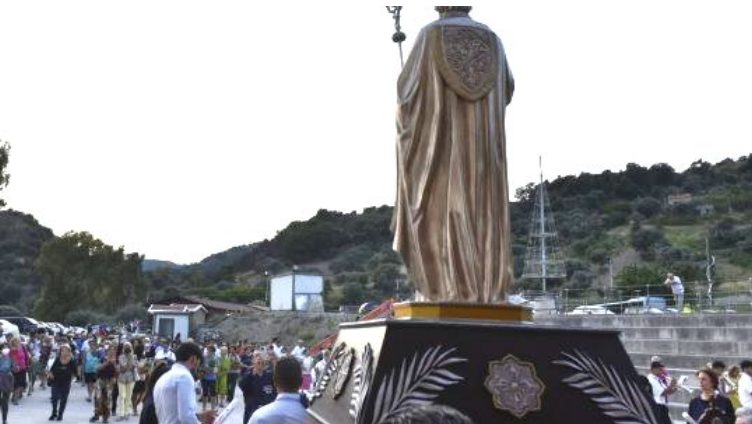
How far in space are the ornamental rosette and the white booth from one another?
61.5 metres

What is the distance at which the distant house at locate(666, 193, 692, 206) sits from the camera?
331ft

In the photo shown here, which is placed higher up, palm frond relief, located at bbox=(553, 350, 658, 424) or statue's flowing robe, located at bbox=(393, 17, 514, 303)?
statue's flowing robe, located at bbox=(393, 17, 514, 303)

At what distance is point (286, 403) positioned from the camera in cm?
564

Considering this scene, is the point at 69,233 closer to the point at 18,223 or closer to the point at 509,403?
the point at 18,223

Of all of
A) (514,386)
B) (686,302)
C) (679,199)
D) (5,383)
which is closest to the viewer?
(514,386)

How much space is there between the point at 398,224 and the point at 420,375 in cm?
160

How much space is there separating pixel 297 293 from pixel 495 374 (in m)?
64.0

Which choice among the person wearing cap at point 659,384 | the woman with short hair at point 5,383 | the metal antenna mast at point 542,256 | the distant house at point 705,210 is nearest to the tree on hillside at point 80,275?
the metal antenna mast at point 542,256

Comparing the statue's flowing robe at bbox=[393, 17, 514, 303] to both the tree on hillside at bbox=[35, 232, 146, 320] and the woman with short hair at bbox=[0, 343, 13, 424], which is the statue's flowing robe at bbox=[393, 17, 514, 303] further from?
the tree on hillside at bbox=[35, 232, 146, 320]

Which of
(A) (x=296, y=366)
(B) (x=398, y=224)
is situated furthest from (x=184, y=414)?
(B) (x=398, y=224)

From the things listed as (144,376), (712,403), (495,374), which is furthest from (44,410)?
(495,374)

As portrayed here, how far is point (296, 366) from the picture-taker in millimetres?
6078

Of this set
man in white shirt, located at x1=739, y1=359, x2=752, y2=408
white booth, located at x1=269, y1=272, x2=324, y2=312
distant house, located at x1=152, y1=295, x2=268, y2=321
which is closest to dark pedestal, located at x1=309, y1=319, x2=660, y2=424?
man in white shirt, located at x1=739, y1=359, x2=752, y2=408

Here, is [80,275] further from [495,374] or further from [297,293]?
[495,374]
